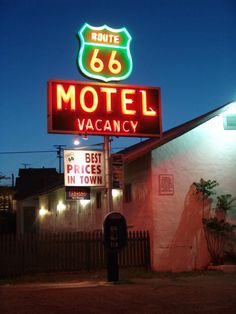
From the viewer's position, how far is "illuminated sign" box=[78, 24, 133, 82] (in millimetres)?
16281

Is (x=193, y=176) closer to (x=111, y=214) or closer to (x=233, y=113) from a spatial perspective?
(x=233, y=113)

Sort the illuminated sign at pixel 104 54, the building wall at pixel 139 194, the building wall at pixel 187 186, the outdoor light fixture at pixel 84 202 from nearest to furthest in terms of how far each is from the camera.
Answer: the illuminated sign at pixel 104 54, the building wall at pixel 187 186, the building wall at pixel 139 194, the outdoor light fixture at pixel 84 202

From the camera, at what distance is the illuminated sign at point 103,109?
604 inches

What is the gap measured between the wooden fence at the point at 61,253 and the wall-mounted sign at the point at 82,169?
253 centimetres

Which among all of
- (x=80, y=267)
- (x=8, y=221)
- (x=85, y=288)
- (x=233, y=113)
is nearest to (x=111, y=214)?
(x=85, y=288)

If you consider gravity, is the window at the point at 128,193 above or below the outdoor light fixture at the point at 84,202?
above

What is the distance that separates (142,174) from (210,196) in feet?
7.80

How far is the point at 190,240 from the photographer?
17547mm

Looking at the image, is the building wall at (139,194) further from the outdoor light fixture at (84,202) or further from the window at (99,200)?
the outdoor light fixture at (84,202)

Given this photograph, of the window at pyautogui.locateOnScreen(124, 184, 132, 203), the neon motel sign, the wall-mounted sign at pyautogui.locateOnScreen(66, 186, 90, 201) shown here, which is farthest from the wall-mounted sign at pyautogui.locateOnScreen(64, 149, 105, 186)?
the window at pyautogui.locateOnScreen(124, 184, 132, 203)

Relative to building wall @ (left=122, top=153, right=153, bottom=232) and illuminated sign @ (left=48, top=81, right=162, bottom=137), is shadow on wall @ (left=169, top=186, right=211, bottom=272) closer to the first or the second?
building wall @ (left=122, top=153, right=153, bottom=232)

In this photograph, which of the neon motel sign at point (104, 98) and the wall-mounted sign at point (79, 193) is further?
the wall-mounted sign at point (79, 193)

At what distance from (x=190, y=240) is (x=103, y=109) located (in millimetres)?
5251

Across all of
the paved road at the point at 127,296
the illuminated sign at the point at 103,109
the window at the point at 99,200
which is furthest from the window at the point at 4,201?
the paved road at the point at 127,296
